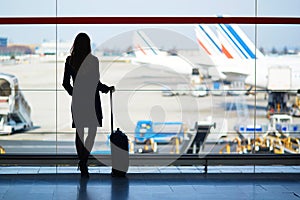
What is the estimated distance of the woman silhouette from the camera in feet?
19.2

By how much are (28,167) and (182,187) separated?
1.70 m

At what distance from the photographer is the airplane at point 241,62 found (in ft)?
111

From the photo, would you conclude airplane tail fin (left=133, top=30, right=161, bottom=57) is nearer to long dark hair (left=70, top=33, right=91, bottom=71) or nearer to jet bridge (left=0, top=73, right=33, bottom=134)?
long dark hair (left=70, top=33, right=91, bottom=71)

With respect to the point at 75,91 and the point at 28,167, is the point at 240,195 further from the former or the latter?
the point at 28,167

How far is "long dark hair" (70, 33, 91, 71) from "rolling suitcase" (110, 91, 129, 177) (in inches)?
20.3

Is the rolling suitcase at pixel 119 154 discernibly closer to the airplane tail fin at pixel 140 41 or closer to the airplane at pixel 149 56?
the airplane tail fin at pixel 140 41

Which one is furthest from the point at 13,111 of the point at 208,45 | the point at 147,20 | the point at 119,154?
the point at 119,154

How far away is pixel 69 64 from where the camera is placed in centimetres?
585

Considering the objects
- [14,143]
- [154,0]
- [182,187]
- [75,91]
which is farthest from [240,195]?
[14,143]

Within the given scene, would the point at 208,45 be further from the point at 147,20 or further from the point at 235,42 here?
the point at 147,20

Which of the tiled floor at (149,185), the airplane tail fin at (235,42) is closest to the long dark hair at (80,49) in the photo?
the tiled floor at (149,185)

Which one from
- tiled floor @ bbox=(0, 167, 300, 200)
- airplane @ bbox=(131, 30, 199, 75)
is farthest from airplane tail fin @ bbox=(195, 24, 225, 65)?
tiled floor @ bbox=(0, 167, 300, 200)

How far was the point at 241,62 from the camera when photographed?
40125 millimetres

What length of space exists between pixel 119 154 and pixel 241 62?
3479cm
